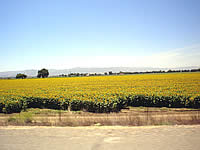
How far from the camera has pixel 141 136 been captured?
18.3 ft

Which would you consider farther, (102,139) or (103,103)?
(103,103)

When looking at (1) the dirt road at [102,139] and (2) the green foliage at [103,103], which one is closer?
(1) the dirt road at [102,139]

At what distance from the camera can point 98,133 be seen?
19.8ft

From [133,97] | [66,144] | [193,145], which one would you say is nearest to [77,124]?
[66,144]

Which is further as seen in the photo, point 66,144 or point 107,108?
point 107,108

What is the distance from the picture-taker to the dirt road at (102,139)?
4820 millimetres

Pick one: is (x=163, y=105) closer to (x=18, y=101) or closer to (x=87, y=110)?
(x=87, y=110)

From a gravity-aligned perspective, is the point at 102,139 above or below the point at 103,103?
below

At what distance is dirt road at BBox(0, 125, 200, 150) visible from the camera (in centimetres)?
482

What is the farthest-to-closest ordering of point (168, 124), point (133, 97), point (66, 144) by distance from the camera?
1. point (133, 97)
2. point (168, 124)
3. point (66, 144)

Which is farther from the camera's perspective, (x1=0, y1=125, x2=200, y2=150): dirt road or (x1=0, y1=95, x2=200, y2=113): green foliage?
(x1=0, y1=95, x2=200, y2=113): green foliage

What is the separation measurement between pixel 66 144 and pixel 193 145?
3.89 m

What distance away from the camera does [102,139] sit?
5.39m

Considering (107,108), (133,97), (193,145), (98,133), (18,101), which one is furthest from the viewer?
(133,97)
